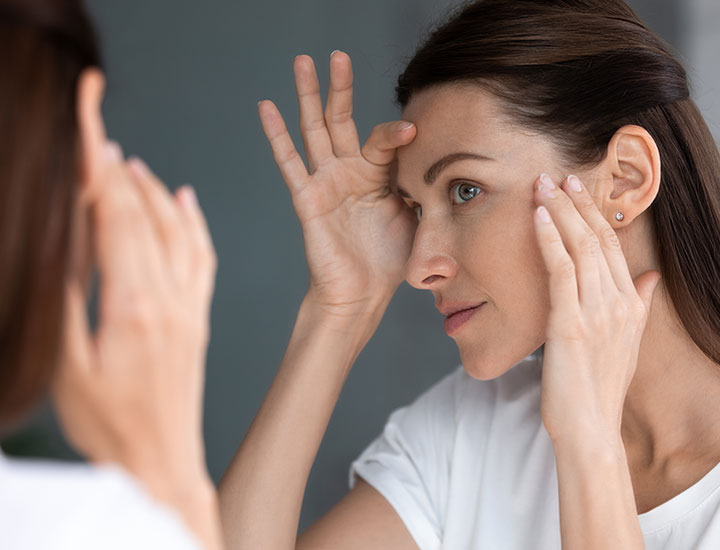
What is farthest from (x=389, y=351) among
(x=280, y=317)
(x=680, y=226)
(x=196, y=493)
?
(x=196, y=493)

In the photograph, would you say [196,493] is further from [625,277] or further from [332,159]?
[332,159]

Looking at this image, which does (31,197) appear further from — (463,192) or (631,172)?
(631,172)

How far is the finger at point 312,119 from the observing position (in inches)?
59.2

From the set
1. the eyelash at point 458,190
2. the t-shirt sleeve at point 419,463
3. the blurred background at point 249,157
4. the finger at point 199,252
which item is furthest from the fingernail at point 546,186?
the blurred background at point 249,157

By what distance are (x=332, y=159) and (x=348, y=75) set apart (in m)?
0.16

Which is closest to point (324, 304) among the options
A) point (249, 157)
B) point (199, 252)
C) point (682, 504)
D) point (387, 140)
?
point (387, 140)

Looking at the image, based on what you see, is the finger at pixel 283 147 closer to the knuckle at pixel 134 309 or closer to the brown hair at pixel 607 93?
the brown hair at pixel 607 93

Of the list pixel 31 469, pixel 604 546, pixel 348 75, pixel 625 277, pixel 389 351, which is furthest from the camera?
pixel 389 351

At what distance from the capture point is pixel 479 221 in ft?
4.31

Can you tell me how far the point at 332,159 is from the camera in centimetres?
155

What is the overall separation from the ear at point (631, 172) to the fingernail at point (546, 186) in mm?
104

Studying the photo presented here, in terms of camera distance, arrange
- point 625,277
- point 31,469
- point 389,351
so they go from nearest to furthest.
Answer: point 31,469 → point 625,277 → point 389,351

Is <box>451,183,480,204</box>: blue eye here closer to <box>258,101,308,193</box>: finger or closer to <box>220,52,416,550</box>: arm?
<box>220,52,416,550</box>: arm

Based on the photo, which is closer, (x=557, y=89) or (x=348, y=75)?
(x=557, y=89)
